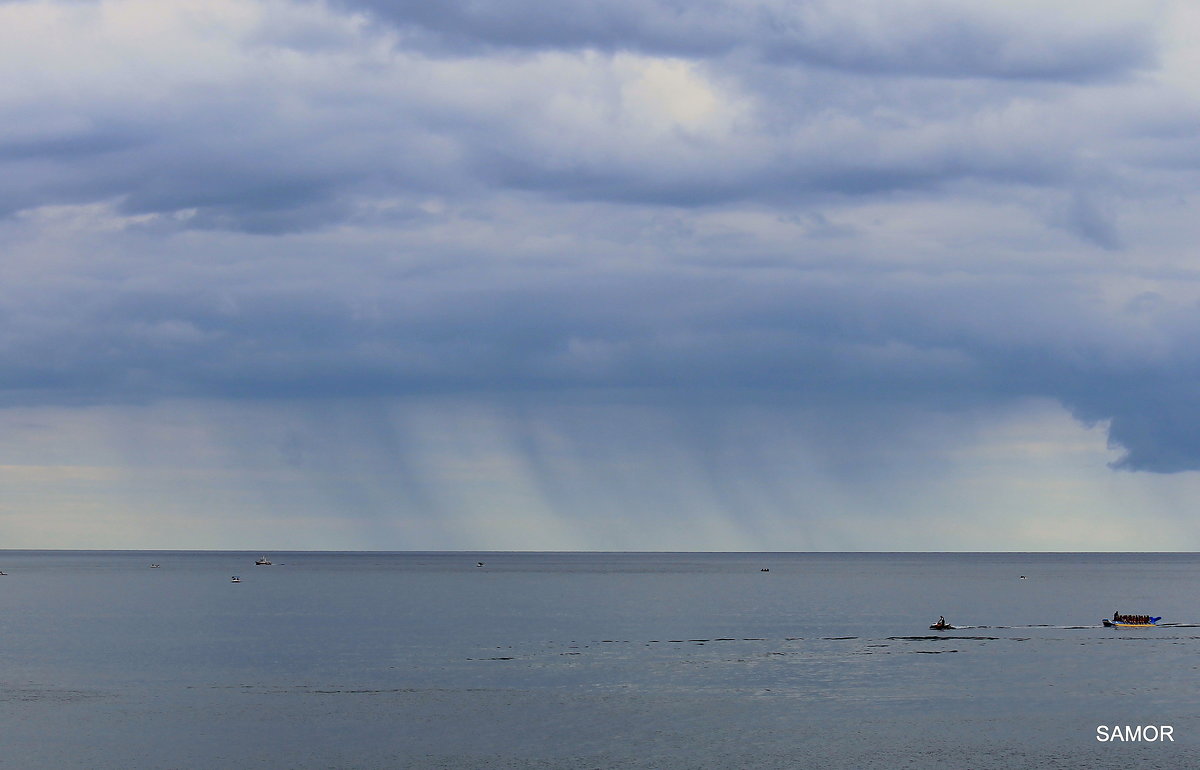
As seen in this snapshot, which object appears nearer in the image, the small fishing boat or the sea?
the sea

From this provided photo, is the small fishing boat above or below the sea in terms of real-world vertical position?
above

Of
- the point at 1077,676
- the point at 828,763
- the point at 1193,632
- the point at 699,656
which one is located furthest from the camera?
the point at 1193,632

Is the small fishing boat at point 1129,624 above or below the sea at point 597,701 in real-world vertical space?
above

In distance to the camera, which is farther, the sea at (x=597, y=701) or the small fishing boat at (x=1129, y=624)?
the small fishing boat at (x=1129, y=624)

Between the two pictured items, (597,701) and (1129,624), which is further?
(1129,624)

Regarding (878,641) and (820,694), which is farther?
(878,641)

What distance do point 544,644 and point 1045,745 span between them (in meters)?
84.9

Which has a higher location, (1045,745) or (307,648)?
(307,648)

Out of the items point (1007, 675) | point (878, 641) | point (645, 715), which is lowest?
point (645, 715)

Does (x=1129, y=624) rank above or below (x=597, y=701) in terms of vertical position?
above

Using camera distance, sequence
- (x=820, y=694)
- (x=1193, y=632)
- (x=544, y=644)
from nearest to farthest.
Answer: (x=820, y=694) < (x=544, y=644) < (x=1193, y=632)

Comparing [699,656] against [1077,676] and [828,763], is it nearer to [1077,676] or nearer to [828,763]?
[1077,676]

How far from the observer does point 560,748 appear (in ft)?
306

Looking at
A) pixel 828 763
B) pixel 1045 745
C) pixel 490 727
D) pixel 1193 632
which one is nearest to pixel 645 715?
pixel 490 727
